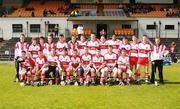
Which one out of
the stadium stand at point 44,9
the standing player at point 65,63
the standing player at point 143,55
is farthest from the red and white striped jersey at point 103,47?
the stadium stand at point 44,9

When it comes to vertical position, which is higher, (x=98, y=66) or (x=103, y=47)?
(x=103, y=47)

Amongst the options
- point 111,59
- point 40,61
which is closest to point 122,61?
point 111,59

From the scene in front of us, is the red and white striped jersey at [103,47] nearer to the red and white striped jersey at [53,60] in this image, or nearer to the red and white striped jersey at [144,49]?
the red and white striped jersey at [144,49]

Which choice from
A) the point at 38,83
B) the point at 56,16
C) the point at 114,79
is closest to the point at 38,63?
the point at 38,83

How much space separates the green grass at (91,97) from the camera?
50.0 feet

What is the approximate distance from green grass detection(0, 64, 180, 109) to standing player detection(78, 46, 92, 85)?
2.48ft

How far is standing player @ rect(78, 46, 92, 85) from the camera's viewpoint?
20.4 m

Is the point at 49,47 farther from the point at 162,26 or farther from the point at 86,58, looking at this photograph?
the point at 162,26

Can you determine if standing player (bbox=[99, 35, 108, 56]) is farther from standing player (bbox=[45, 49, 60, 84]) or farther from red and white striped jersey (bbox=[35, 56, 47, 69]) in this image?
red and white striped jersey (bbox=[35, 56, 47, 69])

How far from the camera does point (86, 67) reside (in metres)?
20.6

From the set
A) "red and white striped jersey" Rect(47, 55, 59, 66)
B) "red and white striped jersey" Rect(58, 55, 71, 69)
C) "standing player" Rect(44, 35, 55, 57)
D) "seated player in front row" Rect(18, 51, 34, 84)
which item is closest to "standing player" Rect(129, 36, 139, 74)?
"red and white striped jersey" Rect(58, 55, 71, 69)

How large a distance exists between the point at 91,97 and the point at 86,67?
3.82 m

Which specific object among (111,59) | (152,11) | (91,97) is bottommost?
(91,97)

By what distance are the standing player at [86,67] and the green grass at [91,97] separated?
76 centimetres
